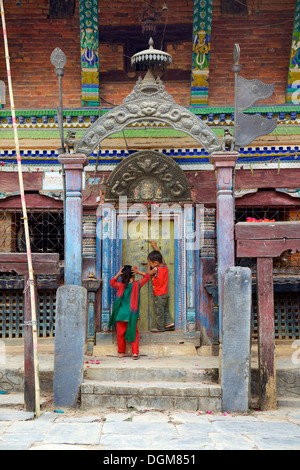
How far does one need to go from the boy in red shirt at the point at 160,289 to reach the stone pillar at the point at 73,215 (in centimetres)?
189

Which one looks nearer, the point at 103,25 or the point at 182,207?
the point at 182,207

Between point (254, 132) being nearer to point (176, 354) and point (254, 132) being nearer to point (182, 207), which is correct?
point (182, 207)

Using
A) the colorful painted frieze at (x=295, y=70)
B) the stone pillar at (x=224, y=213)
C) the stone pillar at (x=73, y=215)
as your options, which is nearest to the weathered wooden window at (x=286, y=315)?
the stone pillar at (x=224, y=213)

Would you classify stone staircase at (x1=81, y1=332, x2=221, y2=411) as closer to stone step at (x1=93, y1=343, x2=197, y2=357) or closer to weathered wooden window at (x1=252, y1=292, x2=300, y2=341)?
stone step at (x1=93, y1=343, x2=197, y2=357)

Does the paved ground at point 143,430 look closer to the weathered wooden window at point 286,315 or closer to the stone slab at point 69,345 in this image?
the stone slab at point 69,345

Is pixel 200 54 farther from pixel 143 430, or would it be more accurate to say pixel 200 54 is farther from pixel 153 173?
pixel 143 430

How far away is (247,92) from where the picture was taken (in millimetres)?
7891

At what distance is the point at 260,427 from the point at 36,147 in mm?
6091

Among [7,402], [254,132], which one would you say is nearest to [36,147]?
[254,132]

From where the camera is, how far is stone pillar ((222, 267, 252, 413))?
21.7 feet

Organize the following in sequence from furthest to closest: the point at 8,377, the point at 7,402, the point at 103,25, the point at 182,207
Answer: the point at 103,25
the point at 182,207
the point at 8,377
the point at 7,402

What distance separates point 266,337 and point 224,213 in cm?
170

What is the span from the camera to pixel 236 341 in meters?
6.69

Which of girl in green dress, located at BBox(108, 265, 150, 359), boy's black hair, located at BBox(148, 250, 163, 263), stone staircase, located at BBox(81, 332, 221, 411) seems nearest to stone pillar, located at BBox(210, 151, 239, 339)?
stone staircase, located at BBox(81, 332, 221, 411)
